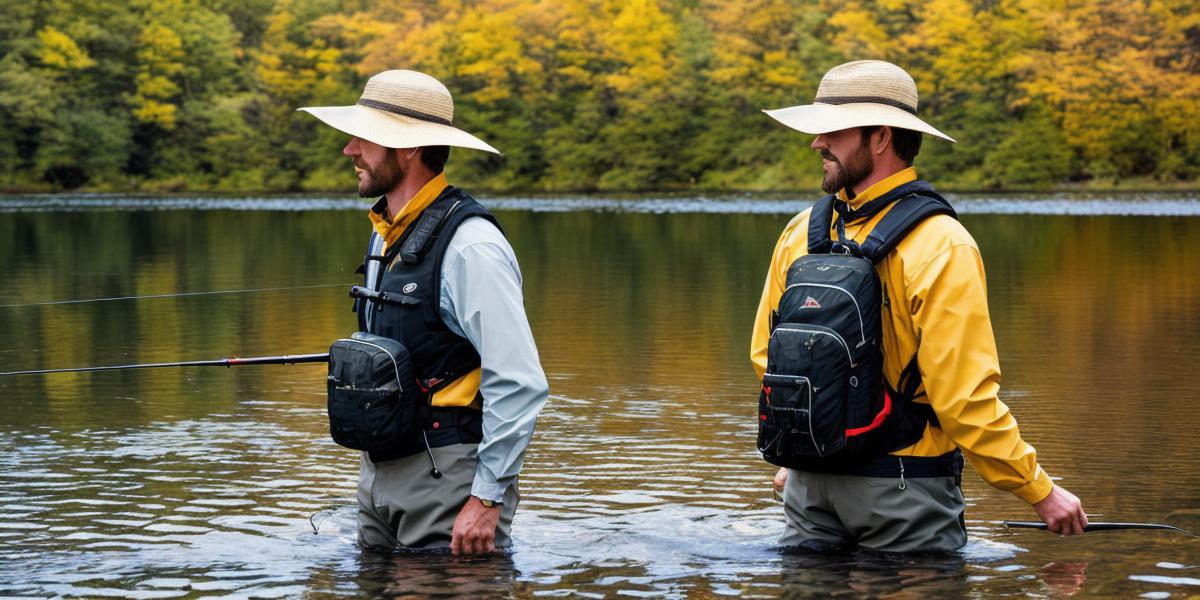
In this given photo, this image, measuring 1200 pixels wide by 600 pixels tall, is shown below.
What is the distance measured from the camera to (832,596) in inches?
203

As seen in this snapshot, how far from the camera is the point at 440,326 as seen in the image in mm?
4660

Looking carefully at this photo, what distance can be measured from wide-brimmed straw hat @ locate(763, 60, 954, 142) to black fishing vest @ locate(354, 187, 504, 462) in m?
0.92

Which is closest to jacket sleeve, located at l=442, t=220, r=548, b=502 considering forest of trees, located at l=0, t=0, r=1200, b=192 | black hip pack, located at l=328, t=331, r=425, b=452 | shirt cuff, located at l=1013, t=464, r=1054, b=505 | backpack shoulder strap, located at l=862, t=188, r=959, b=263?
black hip pack, located at l=328, t=331, r=425, b=452

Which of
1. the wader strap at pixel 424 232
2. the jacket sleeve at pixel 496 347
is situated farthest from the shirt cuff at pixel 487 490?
the wader strap at pixel 424 232

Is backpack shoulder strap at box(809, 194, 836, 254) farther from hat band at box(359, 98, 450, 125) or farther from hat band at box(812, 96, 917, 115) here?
hat band at box(359, 98, 450, 125)

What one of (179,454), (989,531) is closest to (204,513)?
(179,454)

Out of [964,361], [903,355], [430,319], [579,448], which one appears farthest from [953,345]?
[579,448]

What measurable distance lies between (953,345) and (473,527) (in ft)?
4.43

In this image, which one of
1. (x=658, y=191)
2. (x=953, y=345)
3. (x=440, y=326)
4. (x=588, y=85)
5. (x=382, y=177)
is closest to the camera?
(x=953, y=345)

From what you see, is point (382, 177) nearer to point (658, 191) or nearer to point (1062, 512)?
point (1062, 512)

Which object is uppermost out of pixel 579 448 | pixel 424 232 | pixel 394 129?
pixel 394 129

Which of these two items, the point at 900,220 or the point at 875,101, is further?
the point at 875,101

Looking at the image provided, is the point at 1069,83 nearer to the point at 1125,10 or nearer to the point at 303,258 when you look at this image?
the point at 1125,10

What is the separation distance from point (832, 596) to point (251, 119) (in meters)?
68.1
